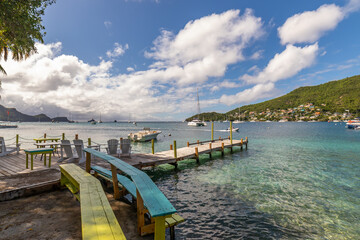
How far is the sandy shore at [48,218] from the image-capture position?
3479mm

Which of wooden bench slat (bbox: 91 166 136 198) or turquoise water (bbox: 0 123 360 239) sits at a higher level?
wooden bench slat (bbox: 91 166 136 198)

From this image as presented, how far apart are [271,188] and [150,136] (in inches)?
1103

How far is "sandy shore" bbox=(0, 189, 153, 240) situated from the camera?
3.48m

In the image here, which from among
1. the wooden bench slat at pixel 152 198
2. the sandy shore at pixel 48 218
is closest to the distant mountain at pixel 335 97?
the sandy shore at pixel 48 218

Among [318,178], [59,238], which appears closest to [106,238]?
[59,238]

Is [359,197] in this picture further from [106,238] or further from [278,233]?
[106,238]

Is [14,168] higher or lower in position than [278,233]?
higher

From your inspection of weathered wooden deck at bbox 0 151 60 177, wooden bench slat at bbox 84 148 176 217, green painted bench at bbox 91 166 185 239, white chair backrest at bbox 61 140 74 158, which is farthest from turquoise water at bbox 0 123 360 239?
weathered wooden deck at bbox 0 151 60 177

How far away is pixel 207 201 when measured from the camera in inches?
311

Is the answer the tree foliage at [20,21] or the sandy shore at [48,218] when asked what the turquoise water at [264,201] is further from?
the tree foliage at [20,21]

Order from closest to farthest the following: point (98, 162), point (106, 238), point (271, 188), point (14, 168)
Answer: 1. point (106, 238)
2. point (14, 168)
3. point (271, 188)
4. point (98, 162)

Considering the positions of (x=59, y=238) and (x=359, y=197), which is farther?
(x=359, y=197)

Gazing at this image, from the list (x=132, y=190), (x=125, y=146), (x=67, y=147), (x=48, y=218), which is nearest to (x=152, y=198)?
(x=132, y=190)

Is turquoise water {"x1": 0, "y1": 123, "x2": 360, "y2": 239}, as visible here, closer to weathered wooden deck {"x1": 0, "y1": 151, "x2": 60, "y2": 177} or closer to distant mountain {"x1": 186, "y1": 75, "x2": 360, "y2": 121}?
weathered wooden deck {"x1": 0, "y1": 151, "x2": 60, "y2": 177}
